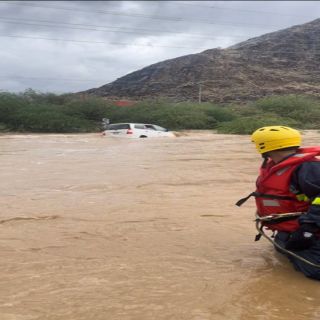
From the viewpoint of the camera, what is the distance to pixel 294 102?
4284 cm

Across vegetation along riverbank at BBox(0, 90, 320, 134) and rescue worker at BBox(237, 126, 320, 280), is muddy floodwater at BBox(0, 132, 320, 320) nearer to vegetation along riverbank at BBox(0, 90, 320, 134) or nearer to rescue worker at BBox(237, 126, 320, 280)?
rescue worker at BBox(237, 126, 320, 280)

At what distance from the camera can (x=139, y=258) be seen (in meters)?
5.18

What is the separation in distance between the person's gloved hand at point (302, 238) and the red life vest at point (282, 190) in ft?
0.61

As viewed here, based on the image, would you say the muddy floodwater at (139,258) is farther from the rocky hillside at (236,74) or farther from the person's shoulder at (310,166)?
the rocky hillside at (236,74)

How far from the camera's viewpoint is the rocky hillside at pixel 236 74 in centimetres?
6266

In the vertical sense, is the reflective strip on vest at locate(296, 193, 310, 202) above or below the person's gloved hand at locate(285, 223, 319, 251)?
above

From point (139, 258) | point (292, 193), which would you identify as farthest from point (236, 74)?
point (292, 193)

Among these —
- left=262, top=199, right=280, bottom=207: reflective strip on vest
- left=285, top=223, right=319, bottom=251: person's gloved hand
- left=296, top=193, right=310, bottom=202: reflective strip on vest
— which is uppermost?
left=296, top=193, right=310, bottom=202: reflective strip on vest

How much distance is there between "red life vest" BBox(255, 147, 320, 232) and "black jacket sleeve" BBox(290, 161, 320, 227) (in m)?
0.07

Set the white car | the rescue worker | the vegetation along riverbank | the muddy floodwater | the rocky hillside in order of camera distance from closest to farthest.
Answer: the muddy floodwater < the rescue worker < the white car < the vegetation along riverbank < the rocky hillside

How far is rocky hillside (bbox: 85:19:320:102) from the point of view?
206ft

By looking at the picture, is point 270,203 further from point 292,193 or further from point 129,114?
point 129,114

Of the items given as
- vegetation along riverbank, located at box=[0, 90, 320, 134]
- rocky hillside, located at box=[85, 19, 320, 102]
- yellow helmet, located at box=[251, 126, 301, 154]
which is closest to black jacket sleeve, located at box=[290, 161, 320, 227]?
yellow helmet, located at box=[251, 126, 301, 154]

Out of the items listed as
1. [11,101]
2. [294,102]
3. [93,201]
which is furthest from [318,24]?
[93,201]
